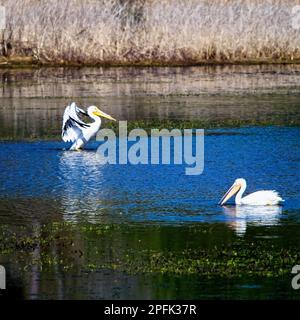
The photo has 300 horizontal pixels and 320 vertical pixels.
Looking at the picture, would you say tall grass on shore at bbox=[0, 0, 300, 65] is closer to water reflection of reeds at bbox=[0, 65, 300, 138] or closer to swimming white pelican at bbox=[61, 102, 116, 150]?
water reflection of reeds at bbox=[0, 65, 300, 138]

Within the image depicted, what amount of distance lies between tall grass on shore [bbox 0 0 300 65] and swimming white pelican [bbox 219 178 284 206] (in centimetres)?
1527

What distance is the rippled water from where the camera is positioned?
870 cm

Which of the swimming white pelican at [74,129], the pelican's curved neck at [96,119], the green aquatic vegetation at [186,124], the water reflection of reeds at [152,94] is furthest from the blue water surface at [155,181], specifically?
the water reflection of reeds at [152,94]

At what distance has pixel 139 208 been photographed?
11406 millimetres

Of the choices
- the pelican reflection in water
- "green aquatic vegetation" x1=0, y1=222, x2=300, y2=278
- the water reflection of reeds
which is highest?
the water reflection of reeds

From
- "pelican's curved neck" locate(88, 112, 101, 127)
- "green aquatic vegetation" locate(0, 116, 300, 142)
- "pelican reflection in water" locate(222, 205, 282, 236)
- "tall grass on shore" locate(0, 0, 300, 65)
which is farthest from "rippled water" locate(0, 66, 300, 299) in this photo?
"tall grass on shore" locate(0, 0, 300, 65)

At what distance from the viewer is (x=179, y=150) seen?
15.2 metres

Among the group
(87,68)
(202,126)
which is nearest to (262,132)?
(202,126)

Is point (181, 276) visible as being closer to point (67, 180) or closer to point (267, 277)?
point (267, 277)

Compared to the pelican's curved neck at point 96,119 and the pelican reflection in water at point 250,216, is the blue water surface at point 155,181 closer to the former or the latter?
the pelican reflection in water at point 250,216

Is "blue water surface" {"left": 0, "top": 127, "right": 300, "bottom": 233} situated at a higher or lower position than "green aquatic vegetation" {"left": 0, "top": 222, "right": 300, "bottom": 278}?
higher

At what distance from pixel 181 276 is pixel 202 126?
872 cm

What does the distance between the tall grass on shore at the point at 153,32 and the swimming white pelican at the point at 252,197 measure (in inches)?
601
